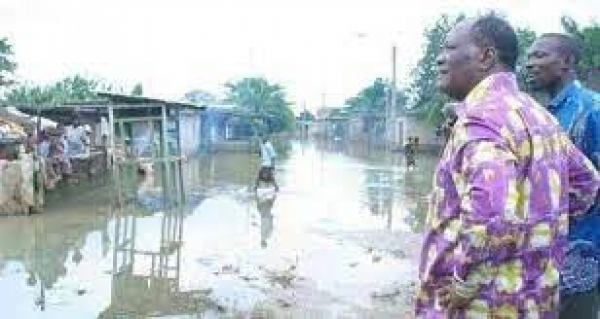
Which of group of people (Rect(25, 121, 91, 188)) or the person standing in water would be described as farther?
the person standing in water

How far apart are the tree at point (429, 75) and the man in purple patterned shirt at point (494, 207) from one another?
38746mm

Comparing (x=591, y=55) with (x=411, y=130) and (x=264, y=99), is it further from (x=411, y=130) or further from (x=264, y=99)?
(x=264, y=99)

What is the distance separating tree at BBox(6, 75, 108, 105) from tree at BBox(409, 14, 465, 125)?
1654 cm

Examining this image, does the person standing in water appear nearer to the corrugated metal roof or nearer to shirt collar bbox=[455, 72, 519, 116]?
the corrugated metal roof

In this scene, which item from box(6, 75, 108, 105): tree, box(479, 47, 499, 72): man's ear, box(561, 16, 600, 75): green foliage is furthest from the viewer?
box(6, 75, 108, 105): tree

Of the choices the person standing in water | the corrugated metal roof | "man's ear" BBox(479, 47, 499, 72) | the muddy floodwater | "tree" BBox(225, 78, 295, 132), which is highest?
"tree" BBox(225, 78, 295, 132)

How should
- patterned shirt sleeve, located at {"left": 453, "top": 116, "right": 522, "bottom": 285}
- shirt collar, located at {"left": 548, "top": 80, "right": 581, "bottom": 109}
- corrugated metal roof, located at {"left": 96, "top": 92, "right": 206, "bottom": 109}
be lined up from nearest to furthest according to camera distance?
1. patterned shirt sleeve, located at {"left": 453, "top": 116, "right": 522, "bottom": 285}
2. shirt collar, located at {"left": 548, "top": 80, "right": 581, "bottom": 109}
3. corrugated metal roof, located at {"left": 96, "top": 92, "right": 206, "bottom": 109}

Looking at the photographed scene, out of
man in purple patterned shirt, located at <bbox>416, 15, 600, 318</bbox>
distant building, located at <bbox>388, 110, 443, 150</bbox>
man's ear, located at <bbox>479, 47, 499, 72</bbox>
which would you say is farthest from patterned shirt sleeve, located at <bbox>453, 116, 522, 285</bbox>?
distant building, located at <bbox>388, 110, 443, 150</bbox>

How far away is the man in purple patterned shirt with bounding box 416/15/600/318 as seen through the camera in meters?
2.44

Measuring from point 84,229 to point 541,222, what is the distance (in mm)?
12091

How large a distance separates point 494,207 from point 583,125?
134 centimetres

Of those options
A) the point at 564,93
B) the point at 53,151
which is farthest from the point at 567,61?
the point at 53,151

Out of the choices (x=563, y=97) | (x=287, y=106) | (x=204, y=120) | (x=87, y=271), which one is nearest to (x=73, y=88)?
(x=204, y=120)

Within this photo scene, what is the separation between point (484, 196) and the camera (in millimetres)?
2404
